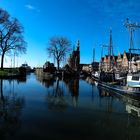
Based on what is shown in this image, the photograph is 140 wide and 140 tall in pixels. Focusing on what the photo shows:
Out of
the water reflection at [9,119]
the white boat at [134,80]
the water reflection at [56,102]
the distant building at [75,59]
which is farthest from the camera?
the distant building at [75,59]

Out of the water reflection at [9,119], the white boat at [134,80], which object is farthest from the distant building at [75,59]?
the water reflection at [9,119]

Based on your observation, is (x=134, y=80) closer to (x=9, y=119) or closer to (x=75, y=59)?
(x=9, y=119)

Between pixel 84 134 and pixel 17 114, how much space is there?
5.72 m

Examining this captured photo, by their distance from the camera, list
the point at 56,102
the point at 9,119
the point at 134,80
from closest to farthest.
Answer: the point at 9,119 → the point at 56,102 → the point at 134,80

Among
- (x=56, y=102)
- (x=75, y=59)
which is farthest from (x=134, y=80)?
(x=75, y=59)

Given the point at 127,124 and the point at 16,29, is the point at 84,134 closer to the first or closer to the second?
the point at 127,124

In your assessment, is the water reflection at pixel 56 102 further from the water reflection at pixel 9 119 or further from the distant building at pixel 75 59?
the distant building at pixel 75 59

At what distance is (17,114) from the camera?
50.1 feet

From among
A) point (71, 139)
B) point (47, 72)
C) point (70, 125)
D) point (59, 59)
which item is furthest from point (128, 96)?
point (59, 59)

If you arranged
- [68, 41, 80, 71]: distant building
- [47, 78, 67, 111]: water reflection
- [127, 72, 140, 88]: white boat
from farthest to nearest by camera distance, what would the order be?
[68, 41, 80, 71]: distant building
[127, 72, 140, 88]: white boat
[47, 78, 67, 111]: water reflection

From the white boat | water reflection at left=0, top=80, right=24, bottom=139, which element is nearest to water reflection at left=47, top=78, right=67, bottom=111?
water reflection at left=0, top=80, right=24, bottom=139

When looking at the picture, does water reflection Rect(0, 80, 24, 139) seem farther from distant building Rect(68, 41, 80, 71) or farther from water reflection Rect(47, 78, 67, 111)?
distant building Rect(68, 41, 80, 71)

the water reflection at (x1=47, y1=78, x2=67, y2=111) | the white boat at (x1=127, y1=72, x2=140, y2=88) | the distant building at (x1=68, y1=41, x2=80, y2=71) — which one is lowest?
the water reflection at (x1=47, y1=78, x2=67, y2=111)

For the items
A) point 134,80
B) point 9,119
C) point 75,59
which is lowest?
point 9,119
